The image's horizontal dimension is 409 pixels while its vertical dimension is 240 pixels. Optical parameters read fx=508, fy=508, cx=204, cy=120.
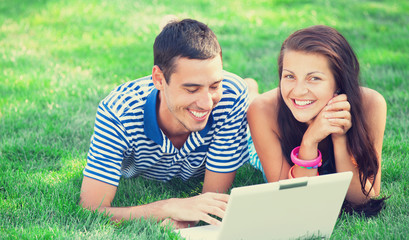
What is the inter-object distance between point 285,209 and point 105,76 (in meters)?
3.71

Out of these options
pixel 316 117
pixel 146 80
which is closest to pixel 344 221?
pixel 316 117

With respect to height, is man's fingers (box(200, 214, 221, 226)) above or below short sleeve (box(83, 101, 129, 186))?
below

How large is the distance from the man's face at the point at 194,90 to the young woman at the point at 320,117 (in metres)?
0.46

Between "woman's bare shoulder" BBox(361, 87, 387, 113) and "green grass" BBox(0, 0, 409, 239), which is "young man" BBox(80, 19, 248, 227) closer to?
"green grass" BBox(0, 0, 409, 239)

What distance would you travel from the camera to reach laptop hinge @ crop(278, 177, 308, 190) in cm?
242

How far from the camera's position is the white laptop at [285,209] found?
2426 millimetres

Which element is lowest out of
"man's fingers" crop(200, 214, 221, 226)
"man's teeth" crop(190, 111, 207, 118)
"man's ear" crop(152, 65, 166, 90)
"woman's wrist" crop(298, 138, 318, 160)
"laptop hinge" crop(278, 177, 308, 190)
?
"man's fingers" crop(200, 214, 221, 226)

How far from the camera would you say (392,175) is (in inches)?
147

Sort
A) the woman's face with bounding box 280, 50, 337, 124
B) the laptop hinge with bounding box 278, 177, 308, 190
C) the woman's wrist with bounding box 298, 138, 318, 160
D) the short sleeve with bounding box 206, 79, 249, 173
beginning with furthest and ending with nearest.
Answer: the short sleeve with bounding box 206, 79, 249, 173 < the woman's wrist with bounding box 298, 138, 318, 160 < the woman's face with bounding box 280, 50, 337, 124 < the laptop hinge with bounding box 278, 177, 308, 190

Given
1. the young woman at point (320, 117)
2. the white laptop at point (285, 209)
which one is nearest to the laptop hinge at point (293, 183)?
the white laptop at point (285, 209)

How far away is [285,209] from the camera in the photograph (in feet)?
8.50

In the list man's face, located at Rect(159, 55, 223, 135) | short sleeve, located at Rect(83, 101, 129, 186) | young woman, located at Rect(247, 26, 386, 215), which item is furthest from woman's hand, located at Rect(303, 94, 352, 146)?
short sleeve, located at Rect(83, 101, 129, 186)

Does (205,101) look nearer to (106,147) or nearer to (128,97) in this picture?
(128,97)

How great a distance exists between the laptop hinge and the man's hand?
0.55 m
